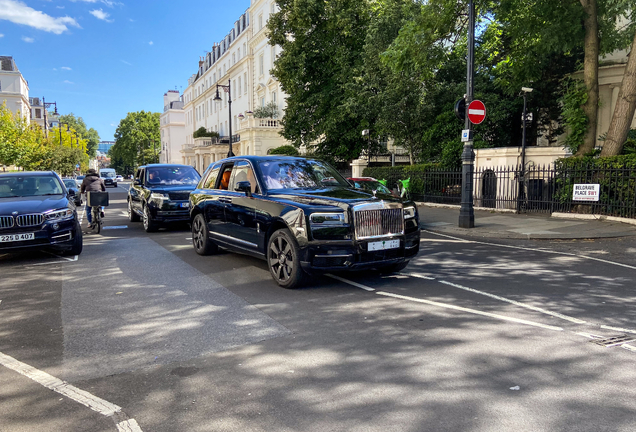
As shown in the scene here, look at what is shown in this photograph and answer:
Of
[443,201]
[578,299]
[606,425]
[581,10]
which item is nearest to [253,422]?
[606,425]

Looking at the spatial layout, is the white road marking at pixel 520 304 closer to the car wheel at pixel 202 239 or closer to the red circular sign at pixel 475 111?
the car wheel at pixel 202 239

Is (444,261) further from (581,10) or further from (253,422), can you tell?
(581,10)

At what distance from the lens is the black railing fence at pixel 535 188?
13186 millimetres

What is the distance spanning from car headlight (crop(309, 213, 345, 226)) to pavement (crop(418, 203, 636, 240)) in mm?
6902

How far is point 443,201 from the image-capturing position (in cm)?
2006

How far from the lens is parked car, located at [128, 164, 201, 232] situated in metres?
12.9

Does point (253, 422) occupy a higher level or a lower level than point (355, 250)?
lower

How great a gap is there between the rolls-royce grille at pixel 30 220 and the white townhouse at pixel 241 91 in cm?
2719

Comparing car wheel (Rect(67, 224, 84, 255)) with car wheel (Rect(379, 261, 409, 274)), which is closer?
car wheel (Rect(379, 261, 409, 274))

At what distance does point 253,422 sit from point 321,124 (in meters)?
27.7

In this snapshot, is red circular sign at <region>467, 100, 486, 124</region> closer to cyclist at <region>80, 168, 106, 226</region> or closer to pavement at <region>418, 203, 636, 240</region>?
pavement at <region>418, 203, 636, 240</region>

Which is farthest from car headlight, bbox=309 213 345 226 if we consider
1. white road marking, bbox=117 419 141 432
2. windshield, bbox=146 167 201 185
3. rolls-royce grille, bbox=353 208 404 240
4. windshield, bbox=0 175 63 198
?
windshield, bbox=146 167 201 185

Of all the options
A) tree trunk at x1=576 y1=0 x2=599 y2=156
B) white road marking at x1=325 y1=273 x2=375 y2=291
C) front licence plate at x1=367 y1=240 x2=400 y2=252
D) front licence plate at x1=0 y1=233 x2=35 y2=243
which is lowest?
white road marking at x1=325 y1=273 x2=375 y2=291

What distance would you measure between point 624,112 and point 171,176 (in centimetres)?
1332
